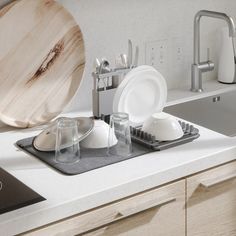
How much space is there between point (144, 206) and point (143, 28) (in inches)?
36.1

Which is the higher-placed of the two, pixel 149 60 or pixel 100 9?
pixel 100 9

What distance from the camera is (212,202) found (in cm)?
215

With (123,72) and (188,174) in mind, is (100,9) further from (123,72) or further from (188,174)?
(188,174)

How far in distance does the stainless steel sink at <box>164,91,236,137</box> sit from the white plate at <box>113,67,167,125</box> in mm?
283

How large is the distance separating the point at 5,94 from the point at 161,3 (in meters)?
0.77

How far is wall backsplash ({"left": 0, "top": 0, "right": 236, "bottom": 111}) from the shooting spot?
2463 mm

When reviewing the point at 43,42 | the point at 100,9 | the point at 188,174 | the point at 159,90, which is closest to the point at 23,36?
the point at 43,42

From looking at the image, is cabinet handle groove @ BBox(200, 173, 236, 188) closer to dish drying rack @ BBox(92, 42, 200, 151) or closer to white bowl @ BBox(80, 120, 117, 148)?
dish drying rack @ BBox(92, 42, 200, 151)

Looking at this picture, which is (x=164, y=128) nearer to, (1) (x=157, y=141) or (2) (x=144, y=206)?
(1) (x=157, y=141)

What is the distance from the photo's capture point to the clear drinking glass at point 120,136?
2.10 metres

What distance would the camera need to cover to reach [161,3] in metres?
2.65

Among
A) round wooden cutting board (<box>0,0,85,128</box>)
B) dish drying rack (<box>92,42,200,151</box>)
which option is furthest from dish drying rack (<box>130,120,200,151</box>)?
round wooden cutting board (<box>0,0,85,128</box>)

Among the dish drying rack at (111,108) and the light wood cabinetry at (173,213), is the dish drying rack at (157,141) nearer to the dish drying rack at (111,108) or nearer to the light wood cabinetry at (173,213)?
the dish drying rack at (111,108)

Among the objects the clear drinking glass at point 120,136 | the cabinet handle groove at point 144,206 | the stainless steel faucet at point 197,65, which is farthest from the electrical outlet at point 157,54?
the cabinet handle groove at point 144,206
